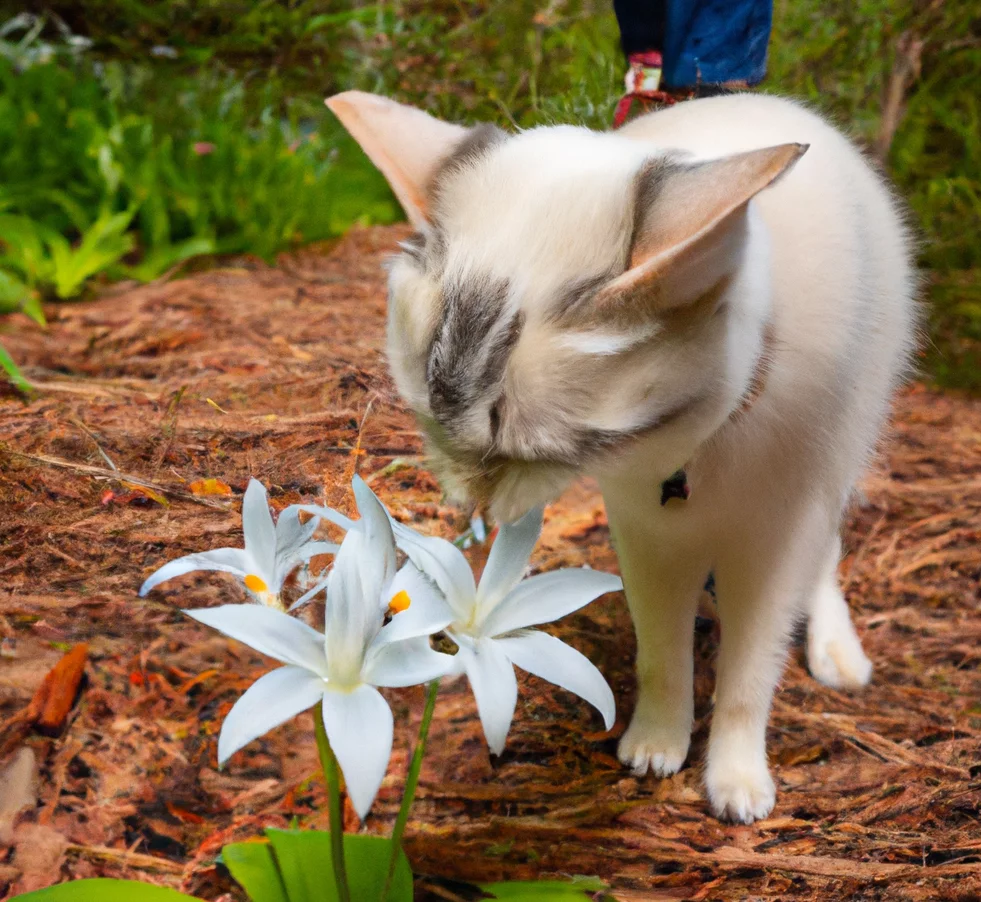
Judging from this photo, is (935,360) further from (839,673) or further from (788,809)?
(788,809)

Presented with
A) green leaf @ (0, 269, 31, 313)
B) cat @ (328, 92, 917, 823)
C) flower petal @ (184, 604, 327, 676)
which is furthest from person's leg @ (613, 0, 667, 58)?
green leaf @ (0, 269, 31, 313)

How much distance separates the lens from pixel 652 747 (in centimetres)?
141

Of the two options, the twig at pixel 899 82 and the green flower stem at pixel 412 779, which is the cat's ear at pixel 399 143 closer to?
the green flower stem at pixel 412 779

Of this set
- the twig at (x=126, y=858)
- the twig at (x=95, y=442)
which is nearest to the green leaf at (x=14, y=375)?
the twig at (x=95, y=442)

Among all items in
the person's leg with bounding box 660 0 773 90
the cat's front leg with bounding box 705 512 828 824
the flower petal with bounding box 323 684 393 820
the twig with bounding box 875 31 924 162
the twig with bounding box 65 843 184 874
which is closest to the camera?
the flower petal with bounding box 323 684 393 820

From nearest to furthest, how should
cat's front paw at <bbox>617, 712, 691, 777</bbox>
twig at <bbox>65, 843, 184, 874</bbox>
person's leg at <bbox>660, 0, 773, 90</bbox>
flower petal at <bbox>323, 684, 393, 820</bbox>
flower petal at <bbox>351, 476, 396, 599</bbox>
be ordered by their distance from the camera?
flower petal at <bbox>323, 684, 393, 820</bbox> < flower petal at <bbox>351, 476, 396, 599</bbox> < twig at <bbox>65, 843, 184, 874</bbox> < cat's front paw at <bbox>617, 712, 691, 777</bbox> < person's leg at <bbox>660, 0, 773, 90</bbox>

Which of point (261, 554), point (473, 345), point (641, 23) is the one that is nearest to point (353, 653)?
point (261, 554)

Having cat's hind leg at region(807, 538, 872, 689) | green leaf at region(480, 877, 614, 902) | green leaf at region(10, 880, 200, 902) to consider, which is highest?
green leaf at region(10, 880, 200, 902)

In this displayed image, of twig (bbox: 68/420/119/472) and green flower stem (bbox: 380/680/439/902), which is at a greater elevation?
twig (bbox: 68/420/119/472)

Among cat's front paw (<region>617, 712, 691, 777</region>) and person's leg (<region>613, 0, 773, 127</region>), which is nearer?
cat's front paw (<region>617, 712, 691, 777</region>)

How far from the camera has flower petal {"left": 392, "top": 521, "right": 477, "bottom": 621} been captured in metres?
0.81

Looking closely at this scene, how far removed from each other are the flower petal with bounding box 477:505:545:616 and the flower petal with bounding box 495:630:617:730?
0.15 ft

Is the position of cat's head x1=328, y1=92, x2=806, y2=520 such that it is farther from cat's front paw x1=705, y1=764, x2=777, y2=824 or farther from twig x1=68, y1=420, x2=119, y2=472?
cat's front paw x1=705, y1=764, x2=777, y2=824

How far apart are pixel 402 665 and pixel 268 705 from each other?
11 cm
